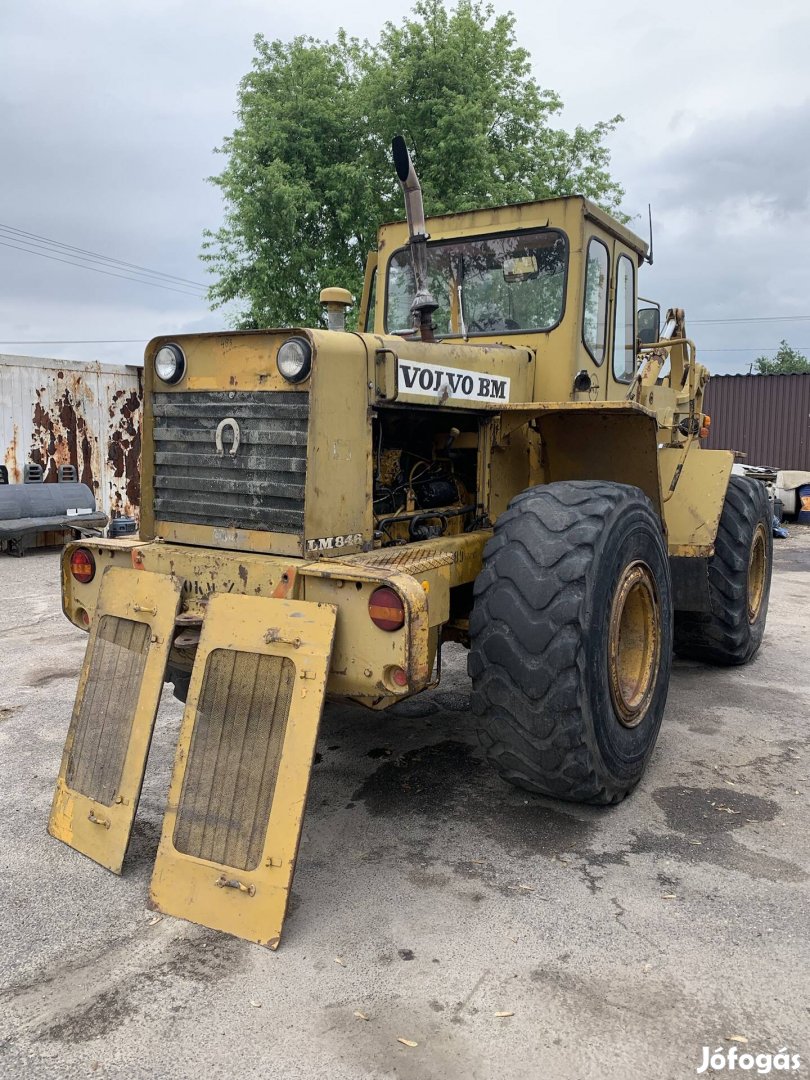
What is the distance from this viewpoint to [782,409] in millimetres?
20375

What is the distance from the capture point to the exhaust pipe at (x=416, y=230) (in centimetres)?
383

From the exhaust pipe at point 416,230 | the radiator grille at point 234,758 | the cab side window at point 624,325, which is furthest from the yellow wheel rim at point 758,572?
the radiator grille at point 234,758

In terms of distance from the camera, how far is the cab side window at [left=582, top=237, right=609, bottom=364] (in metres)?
4.66

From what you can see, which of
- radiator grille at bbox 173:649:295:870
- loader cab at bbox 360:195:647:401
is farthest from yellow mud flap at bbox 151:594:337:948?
loader cab at bbox 360:195:647:401

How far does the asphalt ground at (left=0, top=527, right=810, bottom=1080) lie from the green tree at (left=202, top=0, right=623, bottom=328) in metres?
13.3

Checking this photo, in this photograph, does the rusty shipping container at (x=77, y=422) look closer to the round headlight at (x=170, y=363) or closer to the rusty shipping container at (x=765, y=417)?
the round headlight at (x=170, y=363)

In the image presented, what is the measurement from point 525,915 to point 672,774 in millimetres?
1599

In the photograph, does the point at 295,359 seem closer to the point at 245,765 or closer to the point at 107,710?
the point at 245,765

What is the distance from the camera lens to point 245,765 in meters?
3.20

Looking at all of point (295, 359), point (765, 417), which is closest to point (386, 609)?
point (295, 359)

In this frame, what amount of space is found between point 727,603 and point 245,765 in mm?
4144

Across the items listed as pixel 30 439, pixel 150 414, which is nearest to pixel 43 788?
pixel 150 414

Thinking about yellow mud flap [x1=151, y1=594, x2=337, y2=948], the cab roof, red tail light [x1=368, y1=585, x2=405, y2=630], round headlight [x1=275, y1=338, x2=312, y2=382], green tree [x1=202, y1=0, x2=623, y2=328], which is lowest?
yellow mud flap [x1=151, y1=594, x2=337, y2=948]

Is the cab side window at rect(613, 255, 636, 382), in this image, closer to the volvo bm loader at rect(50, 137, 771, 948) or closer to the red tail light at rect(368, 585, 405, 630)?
the volvo bm loader at rect(50, 137, 771, 948)
